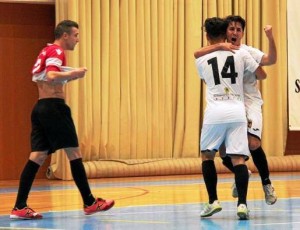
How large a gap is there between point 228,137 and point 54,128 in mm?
1546

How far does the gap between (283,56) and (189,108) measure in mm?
2252

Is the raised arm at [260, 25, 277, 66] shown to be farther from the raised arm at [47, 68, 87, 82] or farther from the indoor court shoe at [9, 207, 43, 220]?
the indoor court shoe at [9, 207, 43, 220]

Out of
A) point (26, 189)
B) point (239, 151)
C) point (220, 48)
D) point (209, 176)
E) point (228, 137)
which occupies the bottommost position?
point (26, 189)

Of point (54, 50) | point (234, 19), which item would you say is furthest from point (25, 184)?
point (234, 19)

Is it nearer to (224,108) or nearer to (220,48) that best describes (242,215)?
(224,108)

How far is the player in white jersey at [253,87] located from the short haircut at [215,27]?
0.11m

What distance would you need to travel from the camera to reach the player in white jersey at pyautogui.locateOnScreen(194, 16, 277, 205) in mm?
6809

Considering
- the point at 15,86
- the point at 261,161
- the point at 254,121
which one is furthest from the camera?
the point at 15,86

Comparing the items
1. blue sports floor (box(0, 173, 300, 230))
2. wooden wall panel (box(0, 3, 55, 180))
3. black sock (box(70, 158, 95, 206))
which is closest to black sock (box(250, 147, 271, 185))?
blue sports floor (box(0, 173, 300, 230))

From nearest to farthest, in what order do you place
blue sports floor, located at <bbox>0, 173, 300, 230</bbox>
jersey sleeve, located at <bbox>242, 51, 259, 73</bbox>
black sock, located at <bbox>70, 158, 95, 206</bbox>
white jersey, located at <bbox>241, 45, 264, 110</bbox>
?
blue sports floor, located at <bbox>0, 173, 300, 230</bbox>, jersey sleeve, located at <bbox>242, 51, 259, 73</bbox>, black sock, located at <bbox>70, 158, 95, 206</bbox>, white jersey, located at <bbox>241, 45, 264, 110</bbox>

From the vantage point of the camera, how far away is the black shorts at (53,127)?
22.9 ft

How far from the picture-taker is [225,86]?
21.9ft

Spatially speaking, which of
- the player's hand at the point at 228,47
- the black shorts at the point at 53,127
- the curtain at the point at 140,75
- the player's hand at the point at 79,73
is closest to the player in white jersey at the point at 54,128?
the black shorts at the point at 53,127

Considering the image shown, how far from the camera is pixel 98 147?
44.1 ft
